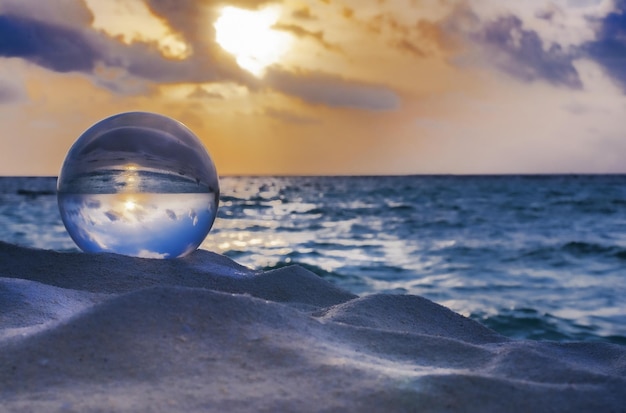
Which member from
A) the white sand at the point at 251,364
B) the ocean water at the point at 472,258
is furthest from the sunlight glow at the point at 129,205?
the ocean water at the point at 472,258

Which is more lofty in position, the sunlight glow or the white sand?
the sunlight glow

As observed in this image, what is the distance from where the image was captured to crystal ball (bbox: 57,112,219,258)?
336cm

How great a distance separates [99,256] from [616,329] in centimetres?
509

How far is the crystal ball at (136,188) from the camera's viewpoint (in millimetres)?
3357

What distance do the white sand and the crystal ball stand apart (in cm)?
95

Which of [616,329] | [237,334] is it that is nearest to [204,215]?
[237,334]

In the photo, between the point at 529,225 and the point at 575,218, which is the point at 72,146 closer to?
the point at 529,225

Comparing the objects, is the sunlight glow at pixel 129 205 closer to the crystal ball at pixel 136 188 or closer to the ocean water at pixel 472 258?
the crystal ball at pixel 136 188

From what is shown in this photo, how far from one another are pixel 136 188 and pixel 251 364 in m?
1.89

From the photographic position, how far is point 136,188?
3359 mm

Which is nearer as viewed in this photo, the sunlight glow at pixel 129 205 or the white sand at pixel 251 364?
the white sand at pixel 251 364

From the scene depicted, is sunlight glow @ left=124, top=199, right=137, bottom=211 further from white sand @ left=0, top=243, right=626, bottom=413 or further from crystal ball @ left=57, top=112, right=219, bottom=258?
white sand @ left=0, top=243, right=626, bottom=413

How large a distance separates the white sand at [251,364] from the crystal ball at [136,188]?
0.95 metres

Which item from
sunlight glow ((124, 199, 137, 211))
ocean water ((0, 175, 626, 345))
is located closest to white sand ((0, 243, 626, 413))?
sunlight glow ((124, 199, 137, 211))
